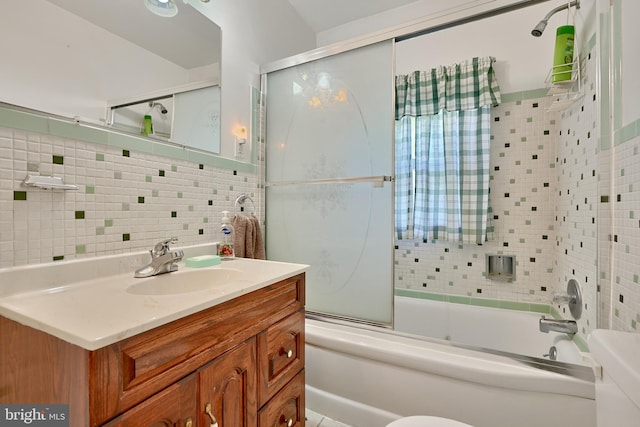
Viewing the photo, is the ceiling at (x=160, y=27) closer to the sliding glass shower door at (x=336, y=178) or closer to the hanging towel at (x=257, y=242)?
the sliding glass shower door at (x=336, y=178)

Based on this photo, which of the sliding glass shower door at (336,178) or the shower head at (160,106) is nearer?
the shower head at (160,106)

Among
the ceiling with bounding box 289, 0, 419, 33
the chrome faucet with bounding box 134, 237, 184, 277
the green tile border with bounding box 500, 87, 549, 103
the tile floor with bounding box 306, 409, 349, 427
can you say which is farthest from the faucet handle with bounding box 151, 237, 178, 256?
the green tile border with bounding box 500, 87, 549, 103

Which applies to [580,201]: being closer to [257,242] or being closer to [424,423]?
[424,423]

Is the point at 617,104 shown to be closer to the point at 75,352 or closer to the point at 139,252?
the point at 75,352

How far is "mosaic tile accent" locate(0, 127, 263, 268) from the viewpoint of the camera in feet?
2.56

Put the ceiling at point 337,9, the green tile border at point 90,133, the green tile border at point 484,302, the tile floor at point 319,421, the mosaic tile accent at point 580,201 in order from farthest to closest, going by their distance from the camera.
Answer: the ceiling at point 337,9
the green tile border at point 484,302
the tile floor at point 319,421
the mosaic tile accent at point 580,201
the green tile border at point 90,133

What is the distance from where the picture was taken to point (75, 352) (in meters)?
0.51

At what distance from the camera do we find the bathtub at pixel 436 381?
99 centimetres

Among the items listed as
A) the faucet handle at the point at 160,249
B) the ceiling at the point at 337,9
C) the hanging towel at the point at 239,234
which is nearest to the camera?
the faucet handle at the point at 160,249

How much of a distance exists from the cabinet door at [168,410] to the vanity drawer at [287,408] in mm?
299

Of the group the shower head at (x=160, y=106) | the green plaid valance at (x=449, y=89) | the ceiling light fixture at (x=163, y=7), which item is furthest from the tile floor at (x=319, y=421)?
A: the green plaid valance at (x=449, y=89)

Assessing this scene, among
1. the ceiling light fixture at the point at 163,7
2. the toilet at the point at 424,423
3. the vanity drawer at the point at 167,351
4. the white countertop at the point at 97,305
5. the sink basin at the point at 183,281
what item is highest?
the ceiling light fixture at the point at 163,7

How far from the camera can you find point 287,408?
1013mm

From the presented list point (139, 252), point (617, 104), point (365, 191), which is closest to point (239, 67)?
point (365, 191)
